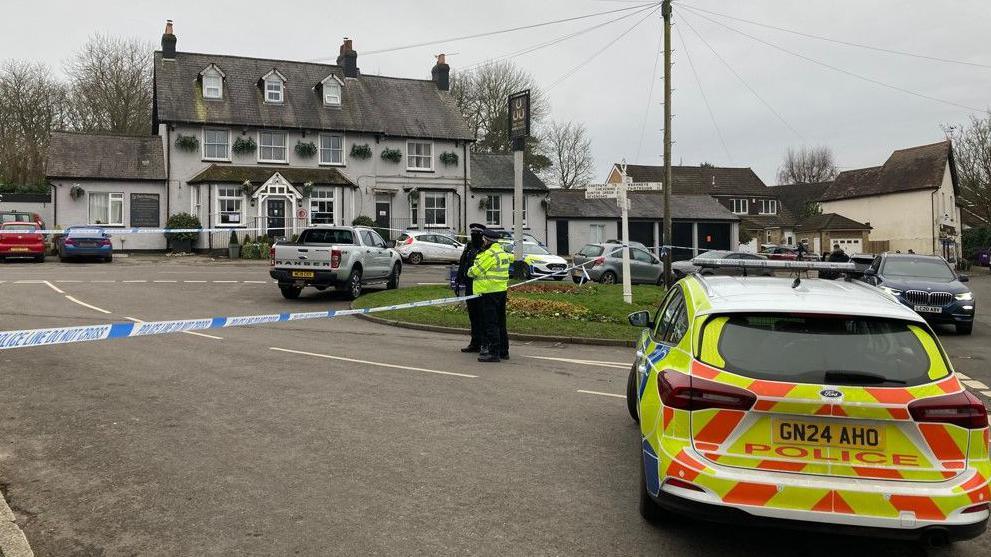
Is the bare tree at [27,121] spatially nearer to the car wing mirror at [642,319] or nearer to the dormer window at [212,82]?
the dormer window at [212,82]

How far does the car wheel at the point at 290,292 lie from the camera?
19188mm

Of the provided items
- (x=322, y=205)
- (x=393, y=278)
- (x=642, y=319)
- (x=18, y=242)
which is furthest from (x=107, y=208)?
(x=642, y=319)

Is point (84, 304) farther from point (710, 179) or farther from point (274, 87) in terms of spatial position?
point (710, 179)

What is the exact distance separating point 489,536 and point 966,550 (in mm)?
2879

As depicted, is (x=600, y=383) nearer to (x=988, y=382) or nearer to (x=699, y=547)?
(x=699, y=547)

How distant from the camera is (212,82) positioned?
39.1 meters

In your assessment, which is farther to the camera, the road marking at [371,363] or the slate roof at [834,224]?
the slate roof at [834,224]

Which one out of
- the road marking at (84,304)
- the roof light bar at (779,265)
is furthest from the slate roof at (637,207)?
the roof light bar at (779,265)

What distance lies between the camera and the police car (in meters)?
3.86

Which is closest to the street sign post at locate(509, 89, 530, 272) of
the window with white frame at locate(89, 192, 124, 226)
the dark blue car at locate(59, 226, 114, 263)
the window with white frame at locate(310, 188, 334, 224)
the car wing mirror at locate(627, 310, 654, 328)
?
the car wing mirror at locate(627, 310, 654, 328)

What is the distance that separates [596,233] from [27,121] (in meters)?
39.6

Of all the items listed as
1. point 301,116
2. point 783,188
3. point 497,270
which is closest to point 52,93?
point 301,116

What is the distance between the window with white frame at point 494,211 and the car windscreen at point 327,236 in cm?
2604

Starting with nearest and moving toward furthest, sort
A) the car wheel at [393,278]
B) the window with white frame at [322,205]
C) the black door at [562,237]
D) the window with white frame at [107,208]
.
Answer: the car wheel at [393,278] → the window with white frame at [107,208] → the window with white frame at [322,205] → the black door at [562,237]
